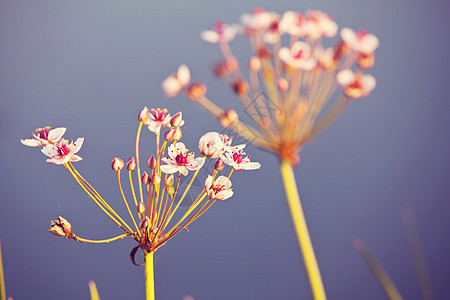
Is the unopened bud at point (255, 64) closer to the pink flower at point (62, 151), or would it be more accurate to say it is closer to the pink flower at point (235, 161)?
the pink flower at point (235, 161)

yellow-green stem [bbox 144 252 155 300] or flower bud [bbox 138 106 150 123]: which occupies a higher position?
flower bud [bbox 138 106 150 123]

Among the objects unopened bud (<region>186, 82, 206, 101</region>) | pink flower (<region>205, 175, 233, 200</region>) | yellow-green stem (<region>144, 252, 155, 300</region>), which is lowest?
yellow-green stem (<region>144, 252, 155, 300</region>)

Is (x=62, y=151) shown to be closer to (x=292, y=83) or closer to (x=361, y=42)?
(x=292, y=83)

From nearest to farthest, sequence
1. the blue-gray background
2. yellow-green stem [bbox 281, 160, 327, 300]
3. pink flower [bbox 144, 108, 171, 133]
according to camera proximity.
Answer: yellow-green stem [bbox 281, 160, 327, 300]
pink flower [bbox 144, 108, 171, 133]
the blue-gray background

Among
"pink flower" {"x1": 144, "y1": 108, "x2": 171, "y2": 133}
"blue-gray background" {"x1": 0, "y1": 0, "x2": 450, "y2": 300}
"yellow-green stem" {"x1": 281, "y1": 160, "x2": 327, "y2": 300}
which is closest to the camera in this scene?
"yellow-green stem" {"x1": 281, "y1": 160, "x2": 327, "y2": 300}

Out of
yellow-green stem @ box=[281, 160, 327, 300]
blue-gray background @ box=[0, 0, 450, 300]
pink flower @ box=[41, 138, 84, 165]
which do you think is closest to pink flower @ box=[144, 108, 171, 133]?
pink flower @ box=[41, 138, 84, 165]

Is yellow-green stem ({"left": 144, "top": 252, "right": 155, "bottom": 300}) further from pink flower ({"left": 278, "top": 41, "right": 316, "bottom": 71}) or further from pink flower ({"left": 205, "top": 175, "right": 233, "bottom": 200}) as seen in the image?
pink flower ({"left": 278, "top": 41, "right": 316, "bottom": 71})

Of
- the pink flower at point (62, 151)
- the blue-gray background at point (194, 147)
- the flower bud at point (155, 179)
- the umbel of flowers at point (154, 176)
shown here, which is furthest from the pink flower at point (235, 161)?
the blue-gray background at point (194, 147)
